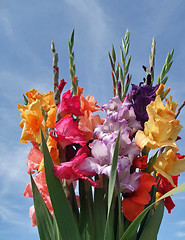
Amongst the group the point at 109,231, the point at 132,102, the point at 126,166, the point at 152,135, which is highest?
the point at 132,102

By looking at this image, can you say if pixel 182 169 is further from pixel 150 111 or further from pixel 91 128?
pixel 91 128

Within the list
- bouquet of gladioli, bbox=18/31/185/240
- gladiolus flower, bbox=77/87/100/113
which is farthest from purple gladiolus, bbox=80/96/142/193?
gladiolus flower, bbox=77/87/100/113

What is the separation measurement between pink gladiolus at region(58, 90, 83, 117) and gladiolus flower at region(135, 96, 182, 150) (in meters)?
0.21

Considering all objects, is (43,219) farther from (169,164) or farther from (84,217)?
(169,164)

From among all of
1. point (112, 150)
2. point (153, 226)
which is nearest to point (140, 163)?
point (112, 150)

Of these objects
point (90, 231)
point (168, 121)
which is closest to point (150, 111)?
point (168, 121)

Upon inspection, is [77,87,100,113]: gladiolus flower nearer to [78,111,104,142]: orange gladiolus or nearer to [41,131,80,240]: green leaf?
[78,111,104,142]: orange gladiolus

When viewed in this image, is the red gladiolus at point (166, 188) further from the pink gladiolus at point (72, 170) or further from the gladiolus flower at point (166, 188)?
the pink gladiolus at point (72, 170)

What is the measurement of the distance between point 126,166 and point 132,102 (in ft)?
0.82

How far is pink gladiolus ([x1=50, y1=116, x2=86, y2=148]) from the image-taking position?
893 millimetres

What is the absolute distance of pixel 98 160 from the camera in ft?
2.92

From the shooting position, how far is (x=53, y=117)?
95 cm

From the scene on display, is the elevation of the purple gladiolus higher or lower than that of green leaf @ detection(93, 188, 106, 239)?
higher

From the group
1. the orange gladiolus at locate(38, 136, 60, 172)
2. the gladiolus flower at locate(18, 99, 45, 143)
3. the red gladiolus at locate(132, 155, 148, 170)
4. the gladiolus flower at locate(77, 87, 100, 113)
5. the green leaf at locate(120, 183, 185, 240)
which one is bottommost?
the green leaf at locate(120, 183, 185, 240)
